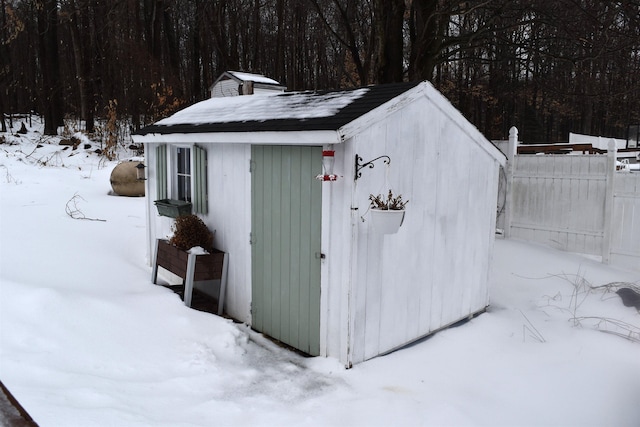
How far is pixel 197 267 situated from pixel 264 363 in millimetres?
1515

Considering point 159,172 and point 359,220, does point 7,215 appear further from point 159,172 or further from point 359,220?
point 359,220

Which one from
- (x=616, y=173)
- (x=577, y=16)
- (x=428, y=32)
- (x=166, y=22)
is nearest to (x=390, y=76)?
(x=428, y=32)

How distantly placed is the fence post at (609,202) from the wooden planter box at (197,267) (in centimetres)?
563

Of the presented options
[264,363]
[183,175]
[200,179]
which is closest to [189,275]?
[200,179]

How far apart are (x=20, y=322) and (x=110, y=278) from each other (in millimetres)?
1532

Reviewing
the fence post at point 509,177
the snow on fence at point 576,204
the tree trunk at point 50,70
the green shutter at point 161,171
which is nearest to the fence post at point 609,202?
the snow on fence at point 576,204

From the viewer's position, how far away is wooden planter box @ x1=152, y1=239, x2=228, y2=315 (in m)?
5.39

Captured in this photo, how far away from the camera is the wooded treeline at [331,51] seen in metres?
9.84

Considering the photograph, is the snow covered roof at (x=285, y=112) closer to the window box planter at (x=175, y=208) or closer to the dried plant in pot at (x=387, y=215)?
the dried plant in pot at (x=387, y=215)

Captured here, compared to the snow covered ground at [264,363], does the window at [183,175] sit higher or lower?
higher

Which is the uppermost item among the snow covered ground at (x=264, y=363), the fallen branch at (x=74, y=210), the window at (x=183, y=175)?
the window at (x=183, y=175)

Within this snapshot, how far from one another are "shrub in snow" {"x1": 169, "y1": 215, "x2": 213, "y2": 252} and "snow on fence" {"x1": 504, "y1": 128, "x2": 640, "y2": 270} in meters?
5.48

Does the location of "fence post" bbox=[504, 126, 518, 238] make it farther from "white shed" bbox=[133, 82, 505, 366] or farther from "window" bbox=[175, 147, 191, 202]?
"window" bbox=[175, 147, 191, 202]

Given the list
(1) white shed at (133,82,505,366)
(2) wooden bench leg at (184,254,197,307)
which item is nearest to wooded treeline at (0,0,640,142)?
(1) white shed at (133,82,505,366)
